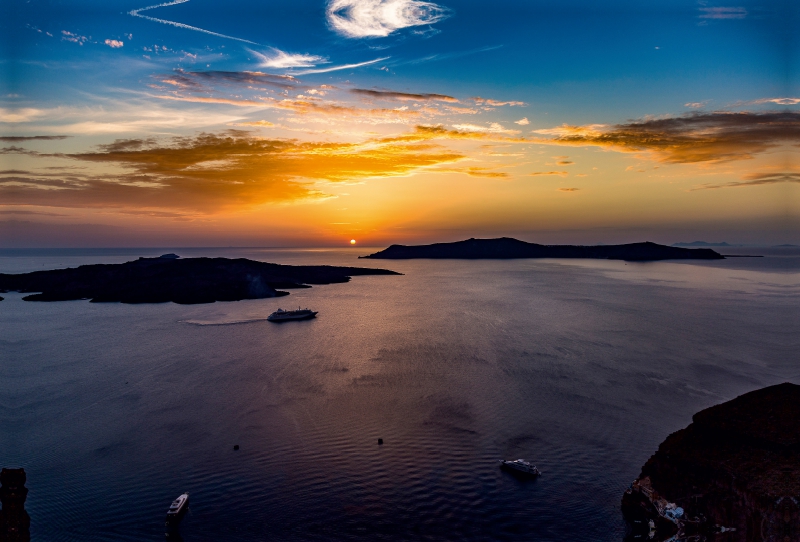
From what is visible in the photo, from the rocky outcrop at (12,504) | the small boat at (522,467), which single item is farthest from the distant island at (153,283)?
the rocky outcrop at (12,504)

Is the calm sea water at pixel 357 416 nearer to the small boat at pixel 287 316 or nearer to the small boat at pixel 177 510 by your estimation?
the small boat at pixel 177 510

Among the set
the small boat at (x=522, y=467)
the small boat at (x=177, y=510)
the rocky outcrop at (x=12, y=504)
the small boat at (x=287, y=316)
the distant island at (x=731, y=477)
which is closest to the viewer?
the rocky outcrop at (x=12, y=504)

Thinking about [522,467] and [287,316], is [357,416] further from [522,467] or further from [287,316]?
[287,316]

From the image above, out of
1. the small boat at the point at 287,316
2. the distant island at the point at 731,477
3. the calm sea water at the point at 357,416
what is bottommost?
the calm sea water at the point at 357,416

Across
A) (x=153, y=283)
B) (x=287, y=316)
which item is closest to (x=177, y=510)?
(x=287, y=316)

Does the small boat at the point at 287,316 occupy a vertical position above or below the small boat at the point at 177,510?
above

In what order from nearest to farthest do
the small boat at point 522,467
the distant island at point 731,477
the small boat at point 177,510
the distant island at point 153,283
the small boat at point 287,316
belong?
1. the distant island at point 731,477
2. the small boat at point 177,510
3. the small boat at point 522,467
4. the small boat at point 287,316
5. the distant island at point 153,283

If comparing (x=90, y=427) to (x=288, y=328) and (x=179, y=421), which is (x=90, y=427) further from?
(x=288, y=328)
